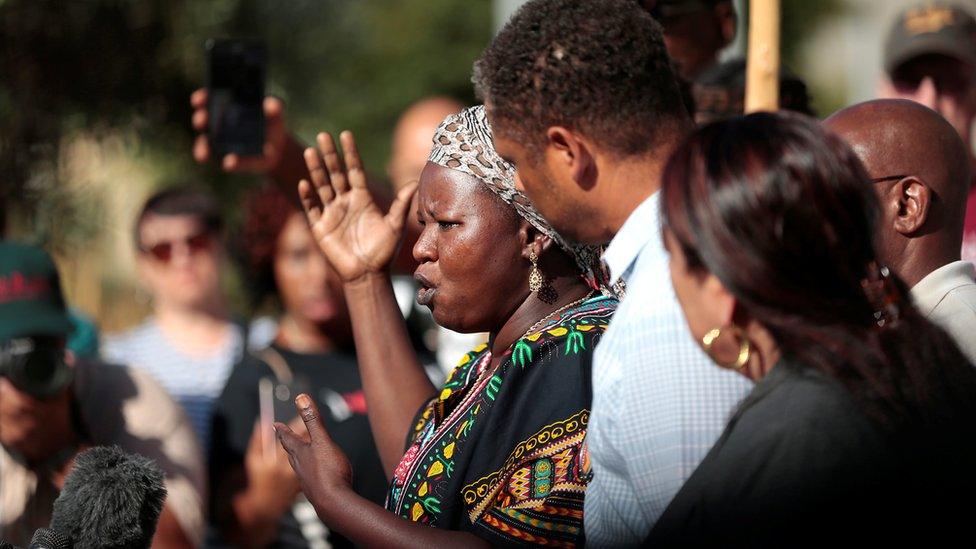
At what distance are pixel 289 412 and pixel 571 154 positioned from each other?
253 centimetres

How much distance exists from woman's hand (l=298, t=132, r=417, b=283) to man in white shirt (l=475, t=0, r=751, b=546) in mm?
801

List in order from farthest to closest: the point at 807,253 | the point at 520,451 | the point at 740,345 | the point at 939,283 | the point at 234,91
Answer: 1. the point at 234,91
2. the point at 939,283
3. the point at 520,451
4. the point at 740,345
5. the point at 807,253

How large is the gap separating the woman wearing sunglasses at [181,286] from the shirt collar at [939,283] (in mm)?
3752

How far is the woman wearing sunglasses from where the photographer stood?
→ 5.82m

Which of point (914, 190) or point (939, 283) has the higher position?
point (914, 190)

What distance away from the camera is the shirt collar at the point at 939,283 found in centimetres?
262

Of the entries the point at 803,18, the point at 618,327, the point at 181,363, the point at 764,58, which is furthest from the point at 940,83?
the point at 803,18

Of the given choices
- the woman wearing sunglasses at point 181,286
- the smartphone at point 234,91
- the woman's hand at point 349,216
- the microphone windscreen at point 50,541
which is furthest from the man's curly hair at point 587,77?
the woman wearing sunglasses at point 181,286

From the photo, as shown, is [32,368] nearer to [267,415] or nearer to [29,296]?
[29,296]

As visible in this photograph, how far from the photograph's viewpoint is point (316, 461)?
2.61 m

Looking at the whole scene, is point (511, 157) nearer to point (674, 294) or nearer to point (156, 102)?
point (674, 294)

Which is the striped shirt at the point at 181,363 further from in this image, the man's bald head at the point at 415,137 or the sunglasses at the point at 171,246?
the man's bald head at the point at 415,137

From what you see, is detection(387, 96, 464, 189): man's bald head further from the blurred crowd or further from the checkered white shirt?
the checkered white shirt

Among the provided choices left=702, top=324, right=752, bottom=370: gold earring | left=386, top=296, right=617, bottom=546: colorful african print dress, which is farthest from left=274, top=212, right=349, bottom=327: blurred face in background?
left=702, top=324, right=752, bottom=370: gold earring
